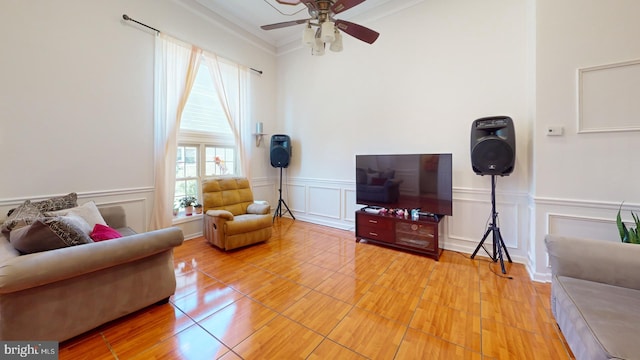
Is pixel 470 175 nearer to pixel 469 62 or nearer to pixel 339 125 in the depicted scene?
pixel 469 62

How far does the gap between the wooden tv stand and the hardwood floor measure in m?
0.20

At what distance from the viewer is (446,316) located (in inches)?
72.1

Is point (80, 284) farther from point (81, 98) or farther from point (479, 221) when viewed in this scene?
point (479, 221)

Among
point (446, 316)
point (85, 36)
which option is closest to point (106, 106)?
point (85, 36)

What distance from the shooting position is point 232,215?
10.4 ft

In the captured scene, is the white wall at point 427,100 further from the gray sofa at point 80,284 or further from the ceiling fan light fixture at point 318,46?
the gray sofa at point 80,284

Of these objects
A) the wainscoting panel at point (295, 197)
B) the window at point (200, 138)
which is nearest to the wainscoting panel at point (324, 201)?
the wainscoting panel at point (295, 197)

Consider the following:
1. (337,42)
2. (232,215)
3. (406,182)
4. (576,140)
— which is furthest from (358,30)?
(232,215)

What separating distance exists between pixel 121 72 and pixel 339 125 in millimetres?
3057

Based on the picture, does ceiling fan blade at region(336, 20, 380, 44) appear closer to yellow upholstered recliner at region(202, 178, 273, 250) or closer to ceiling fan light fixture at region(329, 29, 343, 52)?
ceiling fan light fixture at region(329, 29, 343, 52)

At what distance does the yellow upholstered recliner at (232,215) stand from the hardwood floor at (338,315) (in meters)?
0.32

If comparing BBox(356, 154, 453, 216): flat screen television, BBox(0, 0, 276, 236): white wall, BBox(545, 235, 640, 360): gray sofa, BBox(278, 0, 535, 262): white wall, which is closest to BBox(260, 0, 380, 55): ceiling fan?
BBox(278, 0, 535, 262): white wall

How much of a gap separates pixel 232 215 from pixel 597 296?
3.35m

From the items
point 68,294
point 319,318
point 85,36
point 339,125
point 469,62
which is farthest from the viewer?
point 339,125
